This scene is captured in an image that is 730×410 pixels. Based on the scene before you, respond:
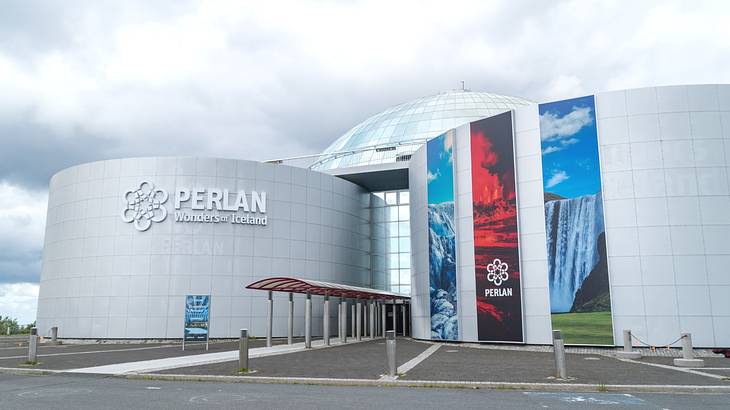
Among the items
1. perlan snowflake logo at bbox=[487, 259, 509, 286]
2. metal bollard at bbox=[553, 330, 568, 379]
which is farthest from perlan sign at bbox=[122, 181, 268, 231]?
metal bollard at bbox=[553, 330, 568, 379]

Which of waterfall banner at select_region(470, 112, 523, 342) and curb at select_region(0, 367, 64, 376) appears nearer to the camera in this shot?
curb at select_region(0, 367, 64, 376)

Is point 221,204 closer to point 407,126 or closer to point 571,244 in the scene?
point 407,126

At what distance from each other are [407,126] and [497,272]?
2148cm

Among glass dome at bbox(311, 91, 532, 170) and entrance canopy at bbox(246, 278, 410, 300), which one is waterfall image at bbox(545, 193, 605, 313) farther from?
glass dome at bbox(311, 91, 532, 170)

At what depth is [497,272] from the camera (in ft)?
93.7

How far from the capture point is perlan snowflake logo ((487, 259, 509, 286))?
28291mm

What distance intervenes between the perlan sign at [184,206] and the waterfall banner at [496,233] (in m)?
14.9

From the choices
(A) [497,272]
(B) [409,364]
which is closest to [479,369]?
(B) [409,364]

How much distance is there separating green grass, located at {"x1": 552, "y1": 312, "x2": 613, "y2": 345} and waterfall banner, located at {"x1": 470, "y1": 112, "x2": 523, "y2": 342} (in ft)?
6.95

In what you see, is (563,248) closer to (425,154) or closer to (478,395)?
(425,154)

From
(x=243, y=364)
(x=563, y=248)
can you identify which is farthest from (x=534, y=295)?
(x=243, y=364)

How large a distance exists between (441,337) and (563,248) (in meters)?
8.33

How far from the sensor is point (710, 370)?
1738cm

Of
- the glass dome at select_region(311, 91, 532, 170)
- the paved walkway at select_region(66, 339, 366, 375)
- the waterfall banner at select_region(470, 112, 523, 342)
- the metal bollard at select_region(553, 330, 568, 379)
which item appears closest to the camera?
the metal bollard at select_region(553, 330, 568, 379)
